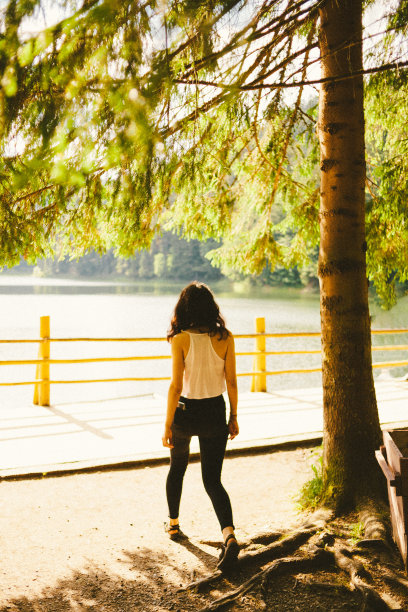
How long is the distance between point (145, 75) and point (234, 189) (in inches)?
137

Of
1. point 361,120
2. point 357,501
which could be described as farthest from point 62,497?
point 361,120

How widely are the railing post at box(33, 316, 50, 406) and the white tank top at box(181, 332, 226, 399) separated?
4.53 m

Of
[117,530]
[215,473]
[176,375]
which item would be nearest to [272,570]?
[215,473]

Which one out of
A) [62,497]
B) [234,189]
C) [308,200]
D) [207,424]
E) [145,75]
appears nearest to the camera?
[145,75]

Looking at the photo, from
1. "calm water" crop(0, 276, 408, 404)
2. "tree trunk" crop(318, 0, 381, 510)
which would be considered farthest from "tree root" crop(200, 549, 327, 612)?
"calm water" crop(0, 276, 408, 404)

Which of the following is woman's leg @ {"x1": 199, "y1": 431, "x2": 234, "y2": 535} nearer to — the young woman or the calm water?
the young woman

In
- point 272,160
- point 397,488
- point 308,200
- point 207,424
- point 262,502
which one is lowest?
point 262,502

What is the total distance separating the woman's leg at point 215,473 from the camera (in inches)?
A: 119

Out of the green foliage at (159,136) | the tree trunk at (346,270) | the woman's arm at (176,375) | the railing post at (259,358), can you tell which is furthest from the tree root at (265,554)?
the railing post at (259,358)

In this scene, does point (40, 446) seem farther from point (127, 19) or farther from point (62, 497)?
point (127, 19)

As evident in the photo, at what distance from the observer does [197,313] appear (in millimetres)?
3047

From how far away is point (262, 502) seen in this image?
421 cm

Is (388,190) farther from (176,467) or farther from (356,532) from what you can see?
(176,467)

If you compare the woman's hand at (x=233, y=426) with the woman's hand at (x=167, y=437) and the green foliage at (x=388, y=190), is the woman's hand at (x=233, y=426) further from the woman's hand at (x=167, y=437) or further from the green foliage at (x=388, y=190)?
the green foliage at (x=388, y=190)
